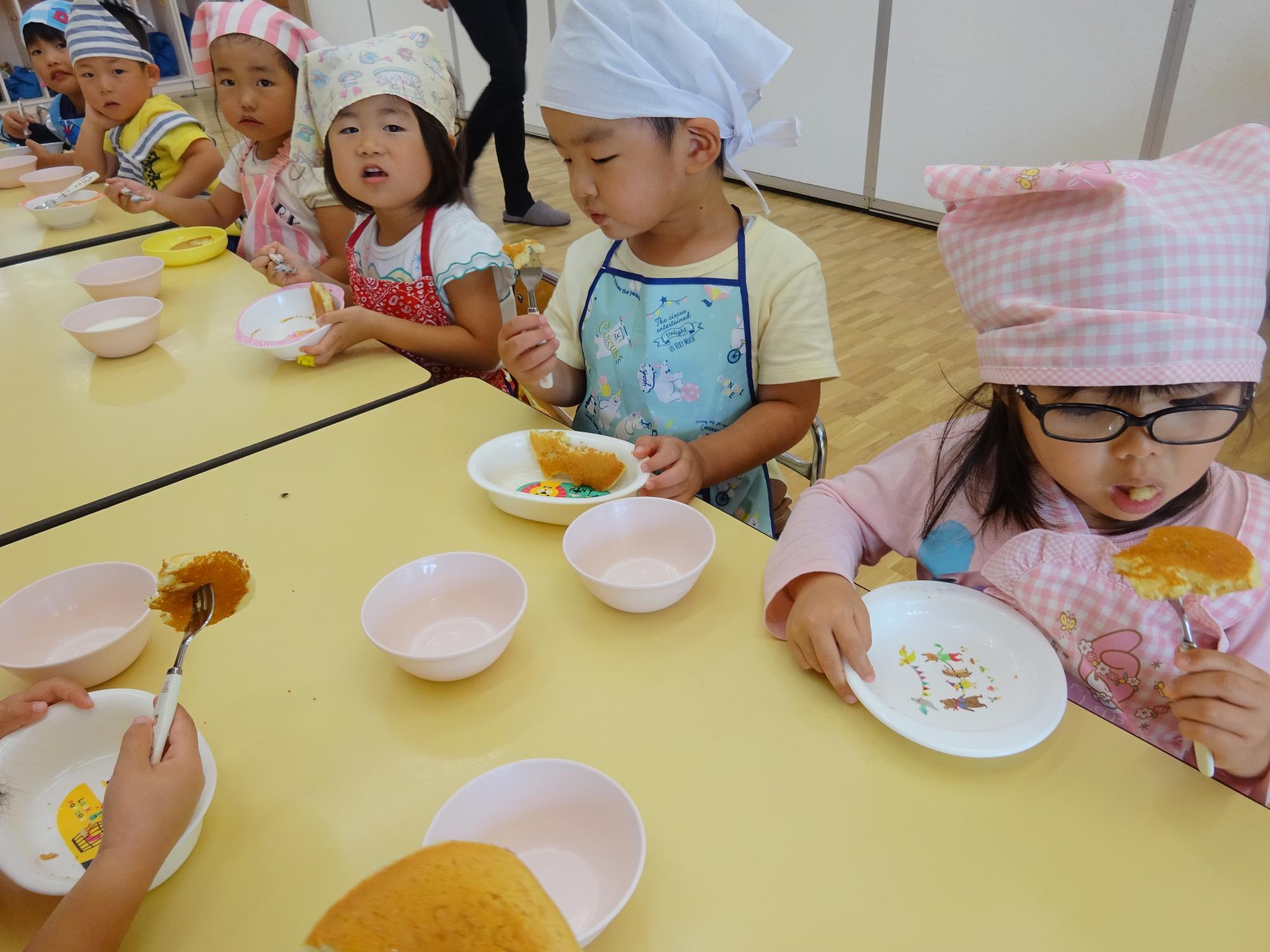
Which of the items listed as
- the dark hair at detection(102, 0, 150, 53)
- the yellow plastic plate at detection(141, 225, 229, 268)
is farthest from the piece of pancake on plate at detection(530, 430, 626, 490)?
the dark hair at detection(102, 0, 150, 53)

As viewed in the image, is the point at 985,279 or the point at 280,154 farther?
the point at 280,154

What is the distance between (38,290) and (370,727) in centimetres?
155

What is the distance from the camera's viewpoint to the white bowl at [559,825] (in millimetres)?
569

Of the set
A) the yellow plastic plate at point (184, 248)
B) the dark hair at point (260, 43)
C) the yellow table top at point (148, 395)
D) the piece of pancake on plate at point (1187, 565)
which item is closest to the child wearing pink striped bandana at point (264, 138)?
the dark hair at point (260, 43)

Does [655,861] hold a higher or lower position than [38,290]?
lower

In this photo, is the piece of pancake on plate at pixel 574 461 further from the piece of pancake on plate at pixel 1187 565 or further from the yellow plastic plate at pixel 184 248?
the yellow plastic plate at pixel 184 248

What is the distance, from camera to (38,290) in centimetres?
168

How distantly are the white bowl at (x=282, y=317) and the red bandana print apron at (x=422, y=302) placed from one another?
135 mm

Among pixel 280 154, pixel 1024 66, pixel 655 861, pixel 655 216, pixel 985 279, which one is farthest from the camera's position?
pixel 1024 66

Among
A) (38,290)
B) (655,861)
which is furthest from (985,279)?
(38,290)

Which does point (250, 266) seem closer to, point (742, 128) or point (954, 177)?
point (742, 128)

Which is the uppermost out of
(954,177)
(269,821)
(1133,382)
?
(954,177)

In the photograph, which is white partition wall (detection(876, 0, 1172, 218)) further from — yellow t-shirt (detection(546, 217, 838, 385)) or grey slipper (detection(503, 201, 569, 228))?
yellow t-shirt (detection(546, 217, 838, 385))

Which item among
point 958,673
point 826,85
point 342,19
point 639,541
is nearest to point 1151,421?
point 958,673
